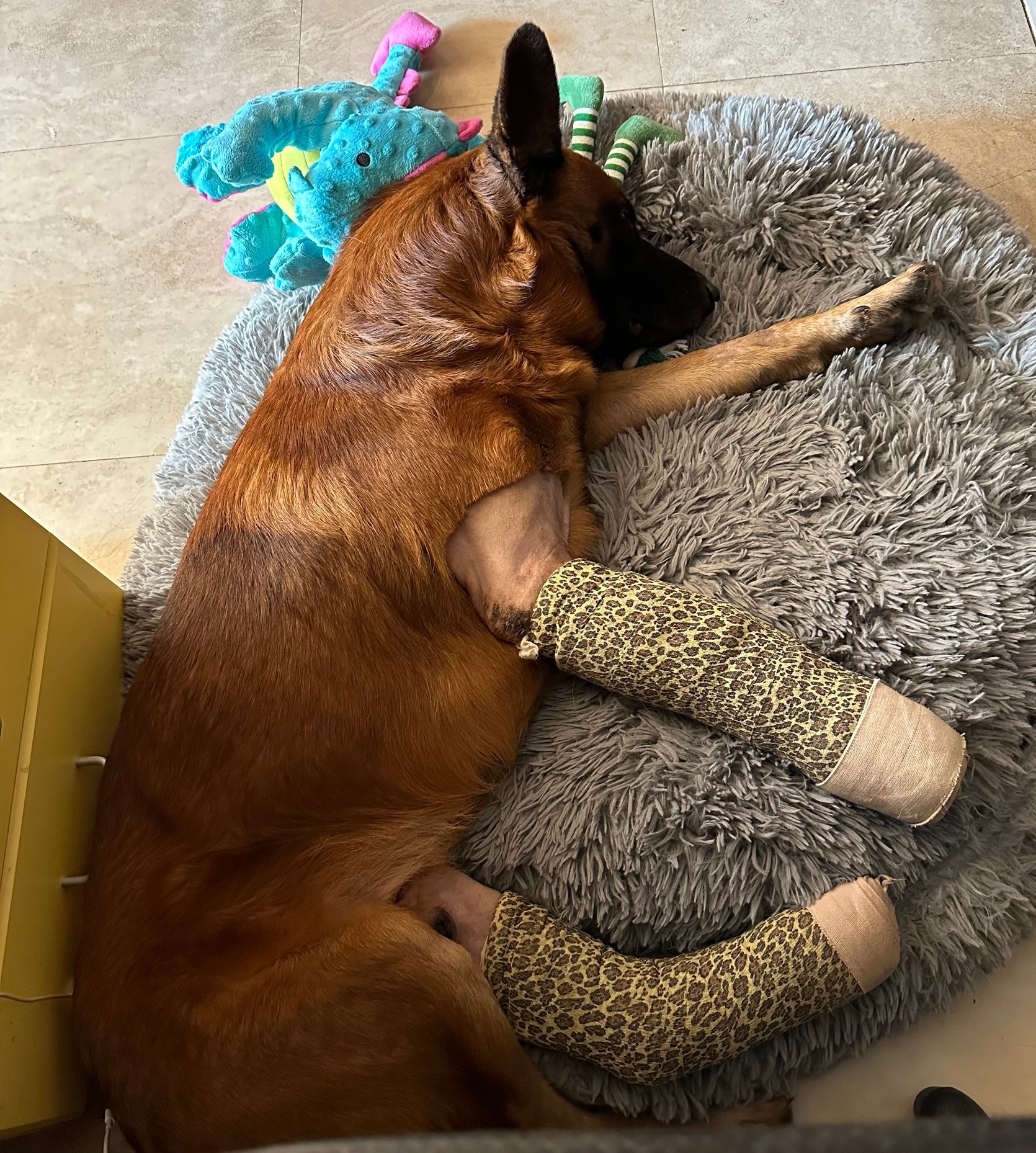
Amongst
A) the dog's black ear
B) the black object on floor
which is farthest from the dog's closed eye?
the dog's black ear

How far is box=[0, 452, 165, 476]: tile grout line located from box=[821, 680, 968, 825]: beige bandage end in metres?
2.05

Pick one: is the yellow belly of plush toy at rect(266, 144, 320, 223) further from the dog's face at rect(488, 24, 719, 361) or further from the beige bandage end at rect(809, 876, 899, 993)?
the beige bandage end at rect(809, 876, 899, 993)

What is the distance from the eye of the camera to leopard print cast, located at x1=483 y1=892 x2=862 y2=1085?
1403 millimetres

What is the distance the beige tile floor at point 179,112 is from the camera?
2.62 m

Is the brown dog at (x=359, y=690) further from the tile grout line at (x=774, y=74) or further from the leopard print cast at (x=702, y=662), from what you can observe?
the tile grout line at (x=774, y=74)

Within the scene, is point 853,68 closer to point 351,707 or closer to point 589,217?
point 589,217

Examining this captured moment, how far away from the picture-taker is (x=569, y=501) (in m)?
1.80

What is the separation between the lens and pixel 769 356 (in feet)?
6.10

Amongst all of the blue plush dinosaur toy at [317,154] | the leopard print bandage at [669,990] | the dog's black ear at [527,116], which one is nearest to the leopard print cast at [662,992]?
the leopard print bandage at [669,990]

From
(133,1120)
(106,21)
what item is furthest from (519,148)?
(106,21)

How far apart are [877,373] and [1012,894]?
1017 mm

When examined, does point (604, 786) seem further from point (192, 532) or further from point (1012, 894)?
point (192, 532)

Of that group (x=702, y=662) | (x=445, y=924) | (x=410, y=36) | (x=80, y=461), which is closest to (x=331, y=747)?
(x=445, y=924)

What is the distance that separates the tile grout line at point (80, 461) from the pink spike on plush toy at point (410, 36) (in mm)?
1484
